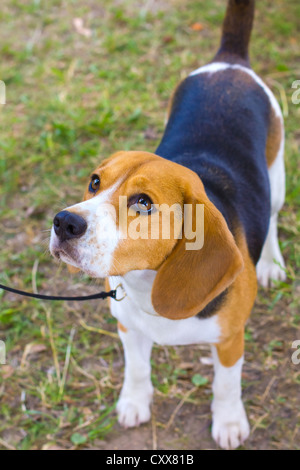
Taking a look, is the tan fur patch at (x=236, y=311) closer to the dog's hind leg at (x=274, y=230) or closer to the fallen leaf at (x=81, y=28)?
the dog's hind leg at (x=274, y=230)

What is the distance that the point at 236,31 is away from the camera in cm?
378

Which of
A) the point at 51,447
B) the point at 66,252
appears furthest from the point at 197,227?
the point at 51,447

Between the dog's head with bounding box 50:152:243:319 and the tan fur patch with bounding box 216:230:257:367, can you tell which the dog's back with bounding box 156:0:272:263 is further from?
the dog's head with bounding box 50:152:243:319

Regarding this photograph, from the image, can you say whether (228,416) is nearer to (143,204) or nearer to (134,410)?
(134,410)

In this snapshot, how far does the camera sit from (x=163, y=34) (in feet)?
21.4

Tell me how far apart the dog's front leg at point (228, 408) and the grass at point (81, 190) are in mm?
118

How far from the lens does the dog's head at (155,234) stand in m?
2.28

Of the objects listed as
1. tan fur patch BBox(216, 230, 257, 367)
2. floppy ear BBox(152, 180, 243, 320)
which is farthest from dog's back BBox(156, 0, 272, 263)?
floppy ear BBox(152, 180, 243, 320)

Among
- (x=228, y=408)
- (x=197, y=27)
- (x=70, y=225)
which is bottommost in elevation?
(x=228, y=408)

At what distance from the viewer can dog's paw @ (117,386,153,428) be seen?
3480 mm

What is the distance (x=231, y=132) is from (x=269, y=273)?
4.38 feet

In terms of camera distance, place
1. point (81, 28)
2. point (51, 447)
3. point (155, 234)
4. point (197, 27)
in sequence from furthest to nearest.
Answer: point (81, 28) → point (197, 27) → point (51, 447) → point (155, 234)
